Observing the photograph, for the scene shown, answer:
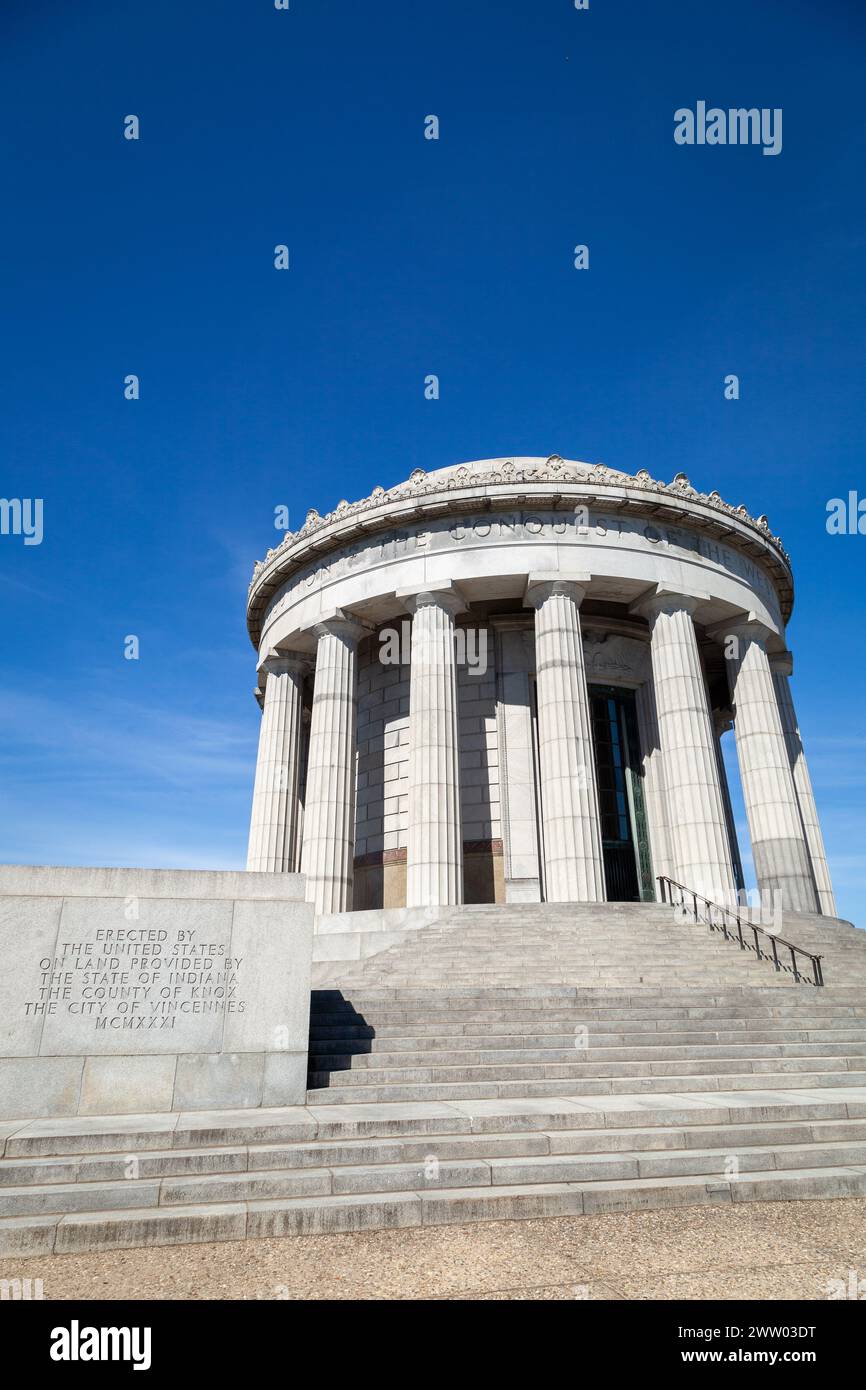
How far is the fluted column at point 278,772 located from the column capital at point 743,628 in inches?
621

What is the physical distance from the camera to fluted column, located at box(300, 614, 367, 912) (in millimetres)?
24250

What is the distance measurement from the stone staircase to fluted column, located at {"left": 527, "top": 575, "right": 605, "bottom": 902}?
6591 millimetres

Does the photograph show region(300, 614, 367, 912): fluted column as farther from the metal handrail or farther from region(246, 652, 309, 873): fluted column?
the metal handrail

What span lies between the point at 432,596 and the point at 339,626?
3.94m

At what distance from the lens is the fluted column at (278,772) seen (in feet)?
92.6

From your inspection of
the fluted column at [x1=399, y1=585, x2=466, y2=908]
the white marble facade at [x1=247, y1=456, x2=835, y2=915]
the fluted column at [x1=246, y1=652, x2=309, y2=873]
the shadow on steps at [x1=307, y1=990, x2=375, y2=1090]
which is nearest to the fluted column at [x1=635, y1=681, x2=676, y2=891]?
the white marble facade at [x1=247, y1=456, x2=835, y2=915]

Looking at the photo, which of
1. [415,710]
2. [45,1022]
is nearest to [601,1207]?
[45,1022]

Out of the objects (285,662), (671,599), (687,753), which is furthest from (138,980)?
(285,662)

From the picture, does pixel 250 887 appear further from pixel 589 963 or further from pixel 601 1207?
pixel 589 963

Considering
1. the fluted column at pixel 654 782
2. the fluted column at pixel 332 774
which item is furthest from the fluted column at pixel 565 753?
the fluted column at pixel 332 774

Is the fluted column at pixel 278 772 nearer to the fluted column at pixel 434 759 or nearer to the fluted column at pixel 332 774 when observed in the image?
the fluted column at pixel 332 774

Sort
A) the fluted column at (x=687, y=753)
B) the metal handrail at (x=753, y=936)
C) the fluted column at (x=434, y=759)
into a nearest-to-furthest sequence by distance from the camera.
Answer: the metal handrail at (x=753, y=936) < the fluted column at (x=434, y=759) < the fluted column at (x=687, y=753)

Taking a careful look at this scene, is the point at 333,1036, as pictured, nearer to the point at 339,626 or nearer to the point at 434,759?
the point at 434,759

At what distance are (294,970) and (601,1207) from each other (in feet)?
14.7
